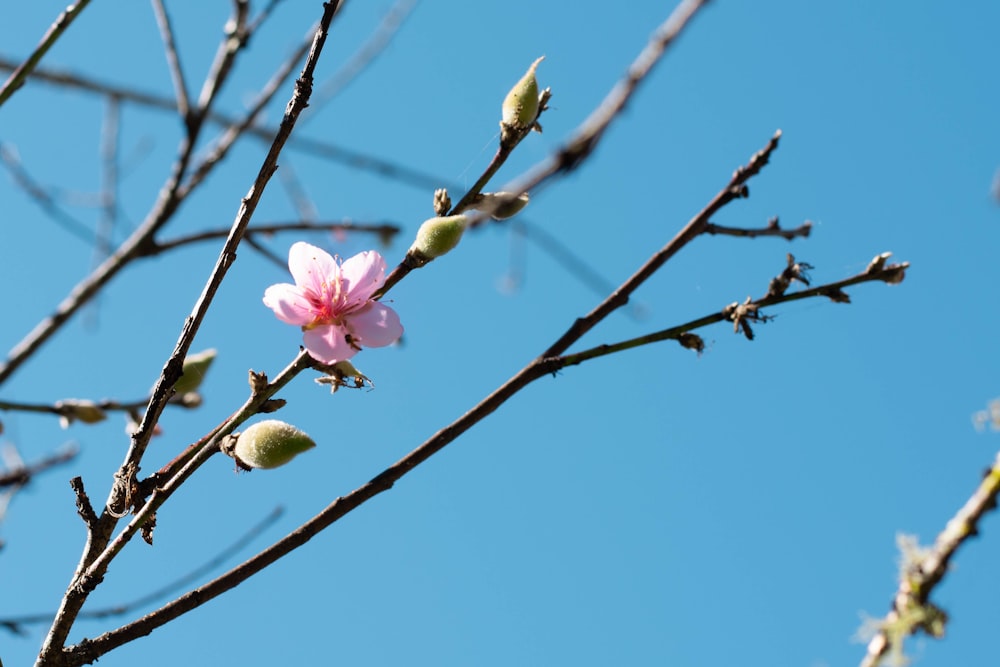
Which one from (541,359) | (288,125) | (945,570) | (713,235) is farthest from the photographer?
(713,235)

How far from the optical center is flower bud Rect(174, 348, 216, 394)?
158 cm

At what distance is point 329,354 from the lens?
3.95ft

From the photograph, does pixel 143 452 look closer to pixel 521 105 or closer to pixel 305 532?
pixel 305 532

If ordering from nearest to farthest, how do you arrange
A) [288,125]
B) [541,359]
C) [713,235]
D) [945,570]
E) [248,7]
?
[945,570]
[288,125]
[541,359]
[713,235]
[248,7]

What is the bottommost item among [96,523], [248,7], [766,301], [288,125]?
[766,301]

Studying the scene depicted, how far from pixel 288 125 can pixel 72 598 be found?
0.59 meters

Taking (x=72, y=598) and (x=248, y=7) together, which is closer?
(x=72, y=598)

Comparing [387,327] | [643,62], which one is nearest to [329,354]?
[387,327]

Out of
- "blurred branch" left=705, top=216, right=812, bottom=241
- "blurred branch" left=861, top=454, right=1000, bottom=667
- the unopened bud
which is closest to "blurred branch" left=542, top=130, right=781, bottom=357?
"blurred branch" left=705, top=216, right=812, bottom=241

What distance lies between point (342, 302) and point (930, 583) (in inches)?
32.4

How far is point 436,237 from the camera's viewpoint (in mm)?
1213

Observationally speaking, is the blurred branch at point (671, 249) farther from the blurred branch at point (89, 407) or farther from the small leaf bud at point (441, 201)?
the blurred branch at point (89, 407)

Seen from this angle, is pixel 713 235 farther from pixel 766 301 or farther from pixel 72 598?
pixel 72 598

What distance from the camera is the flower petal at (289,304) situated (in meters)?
1.34
